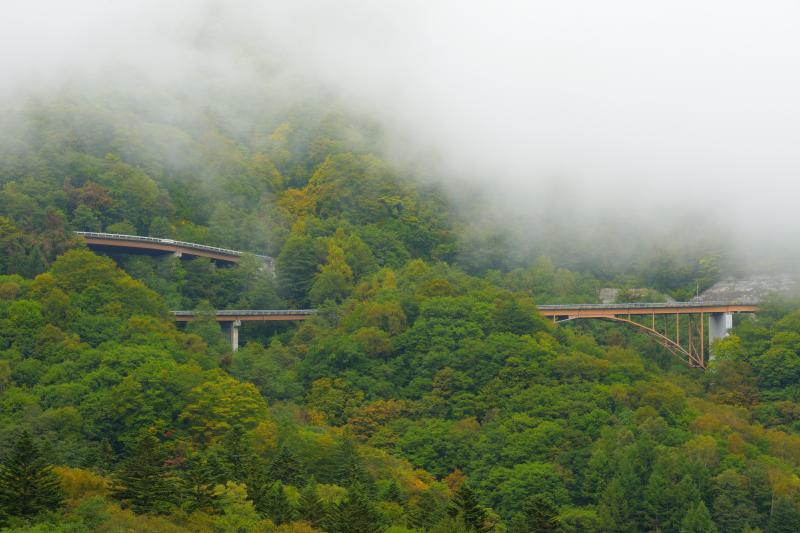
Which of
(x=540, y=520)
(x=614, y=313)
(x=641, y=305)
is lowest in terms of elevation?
(x=540, y=520)

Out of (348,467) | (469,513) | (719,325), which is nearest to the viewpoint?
(469,513)

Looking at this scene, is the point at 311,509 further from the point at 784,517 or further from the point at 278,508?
the point at 784,517

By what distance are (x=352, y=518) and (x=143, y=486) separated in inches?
315

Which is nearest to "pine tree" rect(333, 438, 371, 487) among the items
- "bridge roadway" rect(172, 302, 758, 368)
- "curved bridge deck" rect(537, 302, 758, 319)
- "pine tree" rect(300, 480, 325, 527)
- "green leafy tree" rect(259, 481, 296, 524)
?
"pine tree" rect(300, 480, 325, 527)

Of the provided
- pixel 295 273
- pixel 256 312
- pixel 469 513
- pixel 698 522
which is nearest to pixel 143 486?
pixel 469 513

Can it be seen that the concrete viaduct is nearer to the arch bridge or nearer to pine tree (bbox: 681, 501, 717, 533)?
the arch bridge

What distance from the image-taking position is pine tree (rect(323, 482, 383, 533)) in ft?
202

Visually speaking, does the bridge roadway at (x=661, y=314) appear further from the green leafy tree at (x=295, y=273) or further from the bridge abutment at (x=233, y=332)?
the green leafy tree at (x=295, y=273)

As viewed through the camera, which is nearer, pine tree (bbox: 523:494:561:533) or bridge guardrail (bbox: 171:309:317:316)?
pine tree (bbox: 523:494:561:533)

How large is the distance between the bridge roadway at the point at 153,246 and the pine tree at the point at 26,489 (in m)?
43.9

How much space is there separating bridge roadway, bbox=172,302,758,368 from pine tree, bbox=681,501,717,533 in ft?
94.3

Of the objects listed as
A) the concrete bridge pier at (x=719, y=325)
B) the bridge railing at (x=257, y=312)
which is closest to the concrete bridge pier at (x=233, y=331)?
the bridge railing at (x=257, y=312)

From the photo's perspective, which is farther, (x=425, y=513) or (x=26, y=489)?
(x=425, y=513)

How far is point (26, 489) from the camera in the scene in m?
57.8
